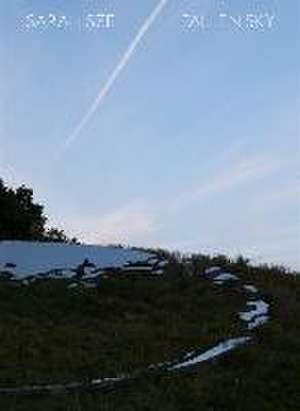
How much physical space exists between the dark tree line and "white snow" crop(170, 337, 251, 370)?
25723mm

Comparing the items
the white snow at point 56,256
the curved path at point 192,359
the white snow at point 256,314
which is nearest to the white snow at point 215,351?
the curved path at point 192,359

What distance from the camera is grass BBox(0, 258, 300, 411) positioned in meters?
23.9

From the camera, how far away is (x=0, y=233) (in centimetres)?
5341

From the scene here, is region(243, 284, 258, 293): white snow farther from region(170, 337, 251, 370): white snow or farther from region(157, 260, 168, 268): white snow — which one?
region(170, 337, 251, 370): white snow

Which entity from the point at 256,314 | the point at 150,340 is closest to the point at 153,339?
the point at 150,340

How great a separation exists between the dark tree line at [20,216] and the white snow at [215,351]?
25723mm

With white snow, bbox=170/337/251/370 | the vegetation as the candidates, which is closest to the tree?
the vegetation

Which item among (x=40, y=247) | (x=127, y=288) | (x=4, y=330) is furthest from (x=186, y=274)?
(x=4, y=330)

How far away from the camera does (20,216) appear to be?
55625mm

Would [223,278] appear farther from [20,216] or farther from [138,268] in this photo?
[20,216]

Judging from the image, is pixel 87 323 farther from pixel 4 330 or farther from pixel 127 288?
pixel 127 288

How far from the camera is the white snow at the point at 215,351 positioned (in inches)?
1054

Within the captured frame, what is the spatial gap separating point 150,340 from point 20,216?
27.0m

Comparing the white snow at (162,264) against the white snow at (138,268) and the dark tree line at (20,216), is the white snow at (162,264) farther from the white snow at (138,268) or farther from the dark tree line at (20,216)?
the dark tree line at (20,216)
